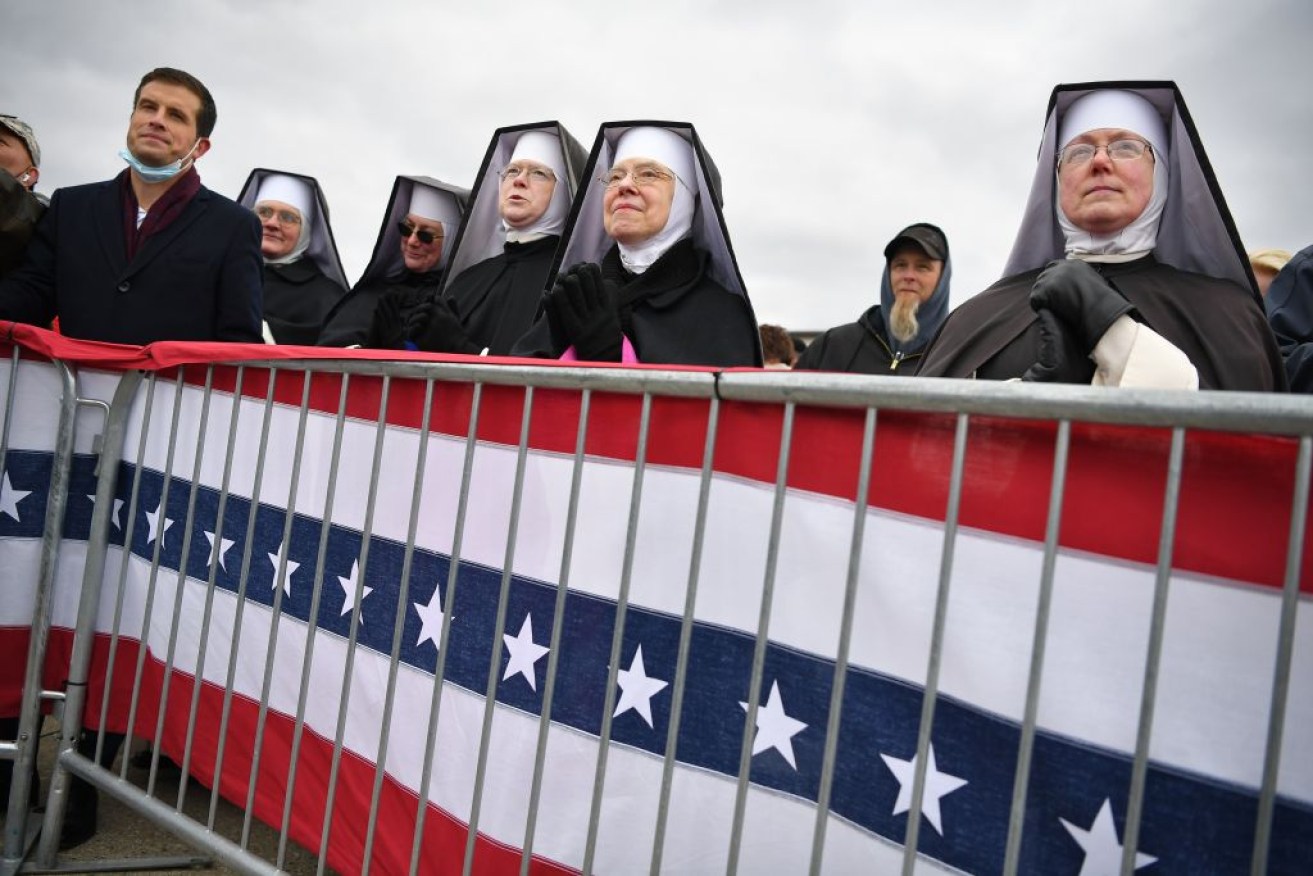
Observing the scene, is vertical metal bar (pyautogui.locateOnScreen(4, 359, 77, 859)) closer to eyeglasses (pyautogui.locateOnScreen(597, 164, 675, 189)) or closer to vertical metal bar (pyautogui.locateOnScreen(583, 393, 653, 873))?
vertical metal bar (pyautogui.locateOnScreen(583, 393, 653, 873))

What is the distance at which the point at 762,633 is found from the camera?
1669 millimetres

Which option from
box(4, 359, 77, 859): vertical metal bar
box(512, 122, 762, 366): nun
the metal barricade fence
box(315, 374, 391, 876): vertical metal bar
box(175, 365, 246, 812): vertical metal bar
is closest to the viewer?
the metal barricade fence

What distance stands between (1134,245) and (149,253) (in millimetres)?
3693

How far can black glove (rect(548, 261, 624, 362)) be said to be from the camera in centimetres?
314

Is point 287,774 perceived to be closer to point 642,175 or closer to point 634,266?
point 634,266

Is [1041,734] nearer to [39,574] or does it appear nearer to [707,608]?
[707,608]

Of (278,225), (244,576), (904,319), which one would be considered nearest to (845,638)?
(244,576)

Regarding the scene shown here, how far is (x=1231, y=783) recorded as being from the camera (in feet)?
4.28

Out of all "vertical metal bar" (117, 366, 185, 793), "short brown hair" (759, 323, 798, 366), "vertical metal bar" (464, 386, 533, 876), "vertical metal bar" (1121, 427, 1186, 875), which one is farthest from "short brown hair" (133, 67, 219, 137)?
"short brown hair" (759, 323, 798, 366)

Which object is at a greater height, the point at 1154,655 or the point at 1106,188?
the point at 1106,188

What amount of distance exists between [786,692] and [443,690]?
871mm

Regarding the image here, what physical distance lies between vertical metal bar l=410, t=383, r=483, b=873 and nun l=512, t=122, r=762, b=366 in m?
1.22

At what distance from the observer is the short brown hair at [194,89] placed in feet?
12.9

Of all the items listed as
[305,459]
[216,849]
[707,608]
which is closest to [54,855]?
[216,849]
